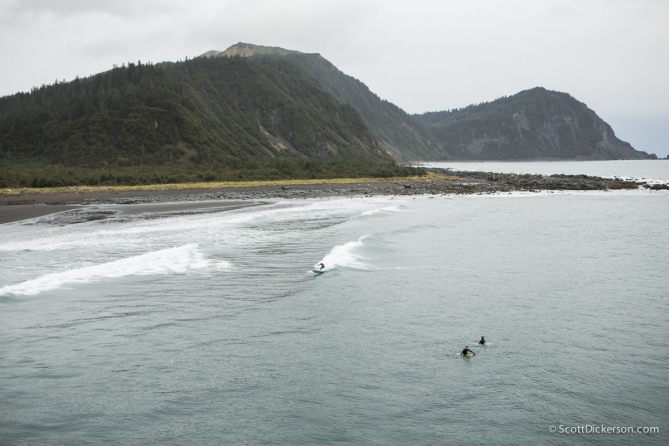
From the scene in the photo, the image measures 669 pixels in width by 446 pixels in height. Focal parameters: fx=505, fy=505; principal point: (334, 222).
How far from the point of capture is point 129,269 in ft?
70.5

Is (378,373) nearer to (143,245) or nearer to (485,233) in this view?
(143,245)

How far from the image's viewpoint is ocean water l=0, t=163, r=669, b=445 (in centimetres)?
915

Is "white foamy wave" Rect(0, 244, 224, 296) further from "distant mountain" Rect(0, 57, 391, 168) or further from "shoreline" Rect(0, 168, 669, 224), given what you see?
"distant mountain" Rect(0, 57, 391, 168)

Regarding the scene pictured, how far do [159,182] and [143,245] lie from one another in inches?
2248

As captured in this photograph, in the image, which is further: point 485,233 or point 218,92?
point 218,92

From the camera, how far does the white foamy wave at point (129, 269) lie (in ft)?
60.7

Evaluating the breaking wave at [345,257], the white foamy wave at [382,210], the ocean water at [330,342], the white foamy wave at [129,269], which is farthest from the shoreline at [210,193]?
the breaking wave at [345,257]

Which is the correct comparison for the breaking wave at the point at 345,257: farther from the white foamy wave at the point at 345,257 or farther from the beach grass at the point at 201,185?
the beach grass at the point at 201,185

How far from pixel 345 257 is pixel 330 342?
10922 millimetres

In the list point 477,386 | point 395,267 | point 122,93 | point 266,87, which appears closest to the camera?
point 477,386

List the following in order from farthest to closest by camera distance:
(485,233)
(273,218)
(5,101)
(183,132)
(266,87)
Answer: (266,87) → (5,101) → (183,132) → (273,218) → (485,233)

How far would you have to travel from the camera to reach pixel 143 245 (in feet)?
89.9

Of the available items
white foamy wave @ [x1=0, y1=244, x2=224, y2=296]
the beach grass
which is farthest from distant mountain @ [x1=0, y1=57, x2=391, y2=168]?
white foamy wave @ [x1=0, y1=244, x2=224, y2=296]

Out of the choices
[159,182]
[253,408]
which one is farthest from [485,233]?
[159,182]
